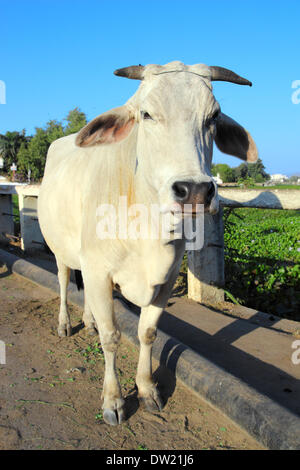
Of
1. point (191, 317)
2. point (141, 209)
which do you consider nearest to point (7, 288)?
point (191, 317)

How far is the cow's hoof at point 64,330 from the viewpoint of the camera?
3650 millimetres

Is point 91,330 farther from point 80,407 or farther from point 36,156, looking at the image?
point 36,156

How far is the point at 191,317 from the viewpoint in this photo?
4.10 m

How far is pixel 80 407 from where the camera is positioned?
8.30 feet

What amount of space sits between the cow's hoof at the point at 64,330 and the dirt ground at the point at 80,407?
52 mm

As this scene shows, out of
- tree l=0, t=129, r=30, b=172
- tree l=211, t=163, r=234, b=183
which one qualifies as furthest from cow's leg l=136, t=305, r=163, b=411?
tree l=0, t=129, r=30, b=172

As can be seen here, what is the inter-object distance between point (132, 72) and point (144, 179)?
57 centimetres

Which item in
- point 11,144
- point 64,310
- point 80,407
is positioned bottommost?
point 80,407

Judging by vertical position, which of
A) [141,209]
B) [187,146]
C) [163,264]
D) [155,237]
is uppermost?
[187,146]

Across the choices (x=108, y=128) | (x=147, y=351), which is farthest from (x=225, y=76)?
(x=147, y=351)

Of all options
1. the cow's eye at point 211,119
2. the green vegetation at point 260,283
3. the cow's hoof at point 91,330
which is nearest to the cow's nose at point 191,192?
the cow's eye at point 211,119

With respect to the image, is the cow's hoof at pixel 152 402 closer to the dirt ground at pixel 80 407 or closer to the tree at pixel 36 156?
the dirt ground at pixel 80 407
